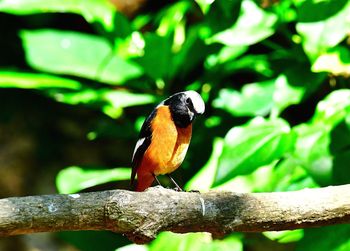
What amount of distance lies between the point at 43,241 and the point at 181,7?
1.82 m

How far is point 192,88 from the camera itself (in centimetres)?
346

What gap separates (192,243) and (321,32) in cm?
109

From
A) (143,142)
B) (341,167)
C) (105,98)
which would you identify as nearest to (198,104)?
(143,142)

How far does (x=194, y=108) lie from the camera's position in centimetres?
251

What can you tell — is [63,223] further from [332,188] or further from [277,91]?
[277,91]

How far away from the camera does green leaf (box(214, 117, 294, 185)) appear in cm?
271

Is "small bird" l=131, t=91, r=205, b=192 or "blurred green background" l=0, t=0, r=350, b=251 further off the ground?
"blurred green background" l=0, t=0, r=350, b=251

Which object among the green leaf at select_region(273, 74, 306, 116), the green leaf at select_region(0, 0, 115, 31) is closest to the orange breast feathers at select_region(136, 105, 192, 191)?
the green leaf at select_region(273, 74, 306, 116)

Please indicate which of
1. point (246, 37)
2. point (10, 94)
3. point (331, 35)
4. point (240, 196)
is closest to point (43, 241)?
point (10, 94)

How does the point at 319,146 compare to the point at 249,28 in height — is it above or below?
below

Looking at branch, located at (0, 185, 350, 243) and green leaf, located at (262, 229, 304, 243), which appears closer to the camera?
branch, located at (0, 185, 350, 243)

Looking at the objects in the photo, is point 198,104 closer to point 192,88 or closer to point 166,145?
point 166,145

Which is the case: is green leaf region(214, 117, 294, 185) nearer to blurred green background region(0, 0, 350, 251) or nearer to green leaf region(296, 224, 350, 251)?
blurred green background region(0, 0, 350, 251)

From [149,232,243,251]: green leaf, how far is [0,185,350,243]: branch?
2.69 feet
